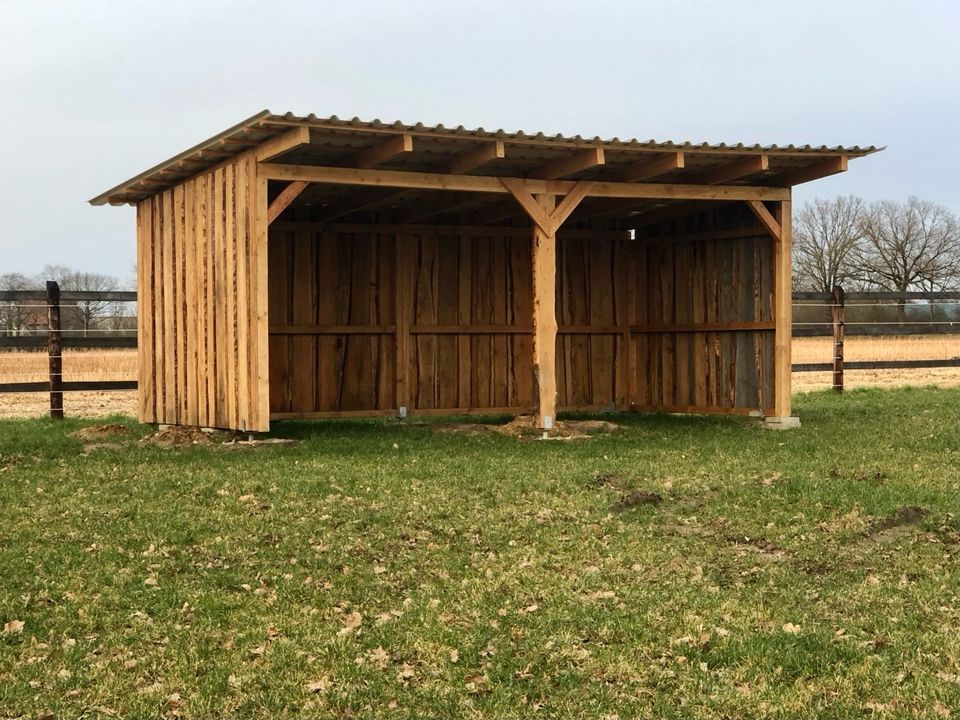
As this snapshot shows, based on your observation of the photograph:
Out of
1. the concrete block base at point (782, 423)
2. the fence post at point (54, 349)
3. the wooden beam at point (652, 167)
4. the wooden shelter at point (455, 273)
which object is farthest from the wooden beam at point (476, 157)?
the fence post at point (54, 349)

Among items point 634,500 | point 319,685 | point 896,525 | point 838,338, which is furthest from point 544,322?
point 838,338

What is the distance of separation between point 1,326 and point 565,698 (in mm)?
22890

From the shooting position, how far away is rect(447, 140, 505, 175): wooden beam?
1157cm

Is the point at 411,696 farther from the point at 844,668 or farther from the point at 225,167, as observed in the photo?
the point at 225,167

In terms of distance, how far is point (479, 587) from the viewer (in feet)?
21.0

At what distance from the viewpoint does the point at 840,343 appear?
64.0 feet

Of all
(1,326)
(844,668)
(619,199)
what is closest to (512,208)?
(619,199)

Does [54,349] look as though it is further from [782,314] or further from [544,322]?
[782,314]

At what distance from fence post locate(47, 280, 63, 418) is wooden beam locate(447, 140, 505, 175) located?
6.65 metres

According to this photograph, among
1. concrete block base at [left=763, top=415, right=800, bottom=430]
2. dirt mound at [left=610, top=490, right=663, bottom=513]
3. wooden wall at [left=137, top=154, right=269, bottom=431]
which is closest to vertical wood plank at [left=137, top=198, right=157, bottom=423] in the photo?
wooden wall at [left=137, top=154, right=269, bottom=431]

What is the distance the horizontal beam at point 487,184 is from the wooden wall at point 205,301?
506 mm

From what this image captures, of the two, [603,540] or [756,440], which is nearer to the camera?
[603,540]

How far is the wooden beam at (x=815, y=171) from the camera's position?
13383 mm

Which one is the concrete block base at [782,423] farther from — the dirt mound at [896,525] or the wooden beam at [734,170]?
the dirt mound at [896,525]
